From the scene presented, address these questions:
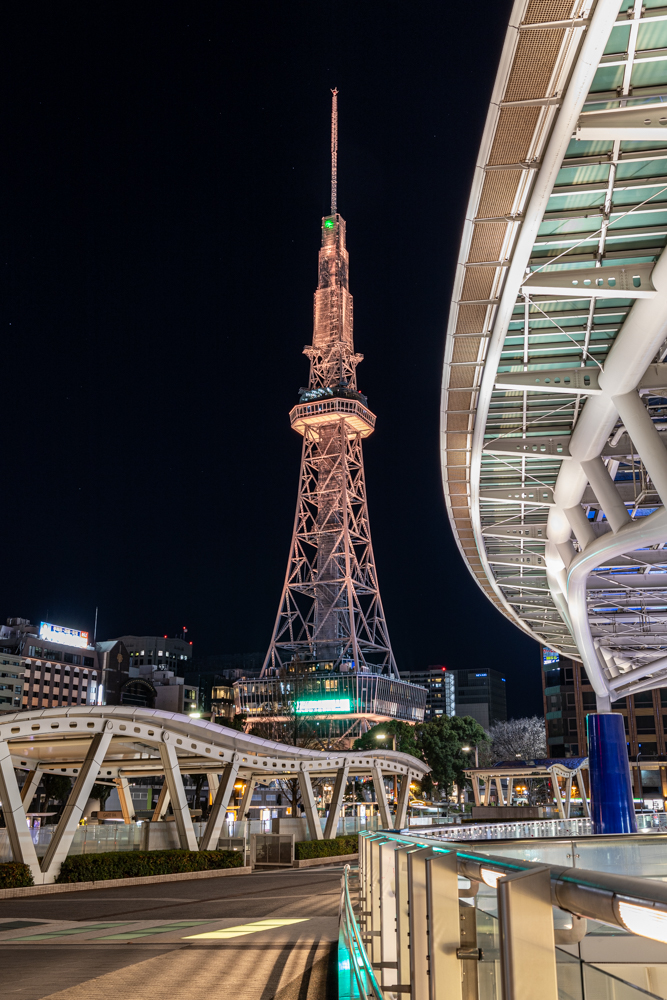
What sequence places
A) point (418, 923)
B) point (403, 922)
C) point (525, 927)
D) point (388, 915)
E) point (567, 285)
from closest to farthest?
point (525, 927)
point (418, 923)
point (403, 922)
point (388, 915)
point (567, 285)

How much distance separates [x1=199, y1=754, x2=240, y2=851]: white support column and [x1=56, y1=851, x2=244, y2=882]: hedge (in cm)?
94

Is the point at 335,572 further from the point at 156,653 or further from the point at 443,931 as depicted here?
the point at 443,931

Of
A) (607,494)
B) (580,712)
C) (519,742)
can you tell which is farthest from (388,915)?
(519,742)

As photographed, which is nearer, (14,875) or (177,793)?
(14,875)

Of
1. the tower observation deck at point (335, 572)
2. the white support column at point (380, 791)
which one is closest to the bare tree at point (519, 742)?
the tower observation deck at point (335, 572)

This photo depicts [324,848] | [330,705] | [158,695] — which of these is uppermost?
[158,695]

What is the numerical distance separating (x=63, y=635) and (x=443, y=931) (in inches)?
5832

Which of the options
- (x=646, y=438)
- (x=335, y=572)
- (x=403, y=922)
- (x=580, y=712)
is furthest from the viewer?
(x=335, y=572)

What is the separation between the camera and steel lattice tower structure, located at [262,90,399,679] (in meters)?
127

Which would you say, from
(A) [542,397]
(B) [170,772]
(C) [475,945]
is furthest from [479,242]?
(B) [170,772]

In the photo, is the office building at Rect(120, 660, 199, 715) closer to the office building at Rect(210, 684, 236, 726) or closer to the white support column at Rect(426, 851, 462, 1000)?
the office building at Rect(210, 684, 236, 726)

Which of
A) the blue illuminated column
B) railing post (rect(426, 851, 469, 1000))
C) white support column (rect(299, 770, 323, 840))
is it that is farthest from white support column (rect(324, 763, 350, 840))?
railing post (rect(426, 851, 469, 1000))

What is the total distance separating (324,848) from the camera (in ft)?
127

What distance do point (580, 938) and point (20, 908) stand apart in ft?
68.6
